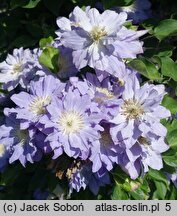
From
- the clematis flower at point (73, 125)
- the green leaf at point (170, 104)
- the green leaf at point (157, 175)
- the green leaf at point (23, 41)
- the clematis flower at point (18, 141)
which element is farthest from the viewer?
the green leaf at point (23, 41)

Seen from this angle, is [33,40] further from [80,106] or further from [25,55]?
[80,106]

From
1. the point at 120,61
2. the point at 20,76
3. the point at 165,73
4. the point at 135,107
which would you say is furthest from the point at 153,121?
the point at 20,76

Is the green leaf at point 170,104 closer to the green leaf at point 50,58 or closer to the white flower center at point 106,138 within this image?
the white flower center at point 106,138

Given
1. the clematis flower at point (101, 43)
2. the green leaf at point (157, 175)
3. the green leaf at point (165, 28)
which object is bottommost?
the green leaf at point (157, 175)

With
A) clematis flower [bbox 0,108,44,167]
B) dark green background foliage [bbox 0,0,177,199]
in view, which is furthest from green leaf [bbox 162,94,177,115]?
clematis flower [bbox 0,108,44,167]

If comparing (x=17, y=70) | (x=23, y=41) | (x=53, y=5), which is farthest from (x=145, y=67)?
(x=23, y=41)

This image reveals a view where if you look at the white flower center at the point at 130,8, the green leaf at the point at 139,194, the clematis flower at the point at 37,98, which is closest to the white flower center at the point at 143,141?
the clematis flower at the point at 37,98

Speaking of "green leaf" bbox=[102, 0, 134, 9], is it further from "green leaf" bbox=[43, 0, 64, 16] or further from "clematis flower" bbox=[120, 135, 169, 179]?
"clematis flower" bbox=[120, 135, 169, 179]
